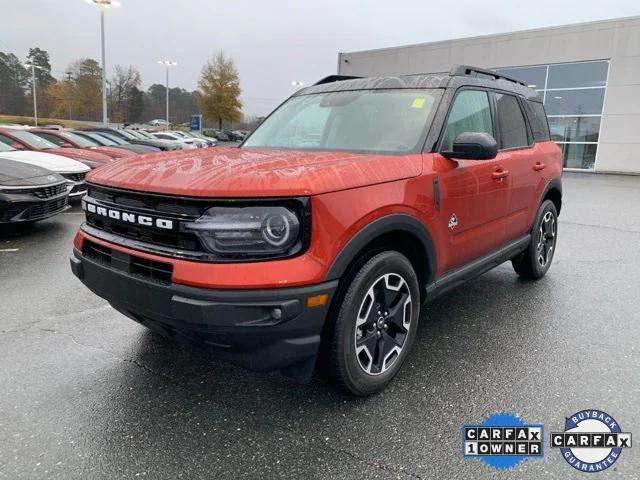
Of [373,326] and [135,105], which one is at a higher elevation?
[135,105]

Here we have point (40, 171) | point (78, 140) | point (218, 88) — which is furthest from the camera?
point (218, 88)

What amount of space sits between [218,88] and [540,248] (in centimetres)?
4889

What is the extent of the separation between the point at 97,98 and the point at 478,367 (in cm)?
5864

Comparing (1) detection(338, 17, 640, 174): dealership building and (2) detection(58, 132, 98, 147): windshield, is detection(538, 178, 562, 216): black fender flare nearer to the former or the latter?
(2) detection(58, 132, 98, 147): windshield

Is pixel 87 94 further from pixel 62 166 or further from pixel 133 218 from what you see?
pixel 133 218

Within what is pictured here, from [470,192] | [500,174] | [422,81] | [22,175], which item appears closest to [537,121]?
[500,174]

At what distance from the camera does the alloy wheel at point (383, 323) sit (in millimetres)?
2625

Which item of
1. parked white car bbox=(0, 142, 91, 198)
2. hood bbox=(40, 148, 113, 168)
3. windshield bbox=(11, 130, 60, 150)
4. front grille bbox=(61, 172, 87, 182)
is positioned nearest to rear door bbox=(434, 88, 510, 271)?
parked white car bbox=(0, 142, 91, 198)

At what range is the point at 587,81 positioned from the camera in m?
22.3

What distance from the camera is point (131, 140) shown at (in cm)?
1778

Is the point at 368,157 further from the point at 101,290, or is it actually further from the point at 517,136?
the point at 517,136

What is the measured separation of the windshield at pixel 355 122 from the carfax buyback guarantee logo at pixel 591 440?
179 cm

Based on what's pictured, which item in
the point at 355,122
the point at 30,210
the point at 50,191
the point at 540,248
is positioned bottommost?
the point at 30,210

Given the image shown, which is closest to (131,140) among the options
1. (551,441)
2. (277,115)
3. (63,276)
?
(63,276)
